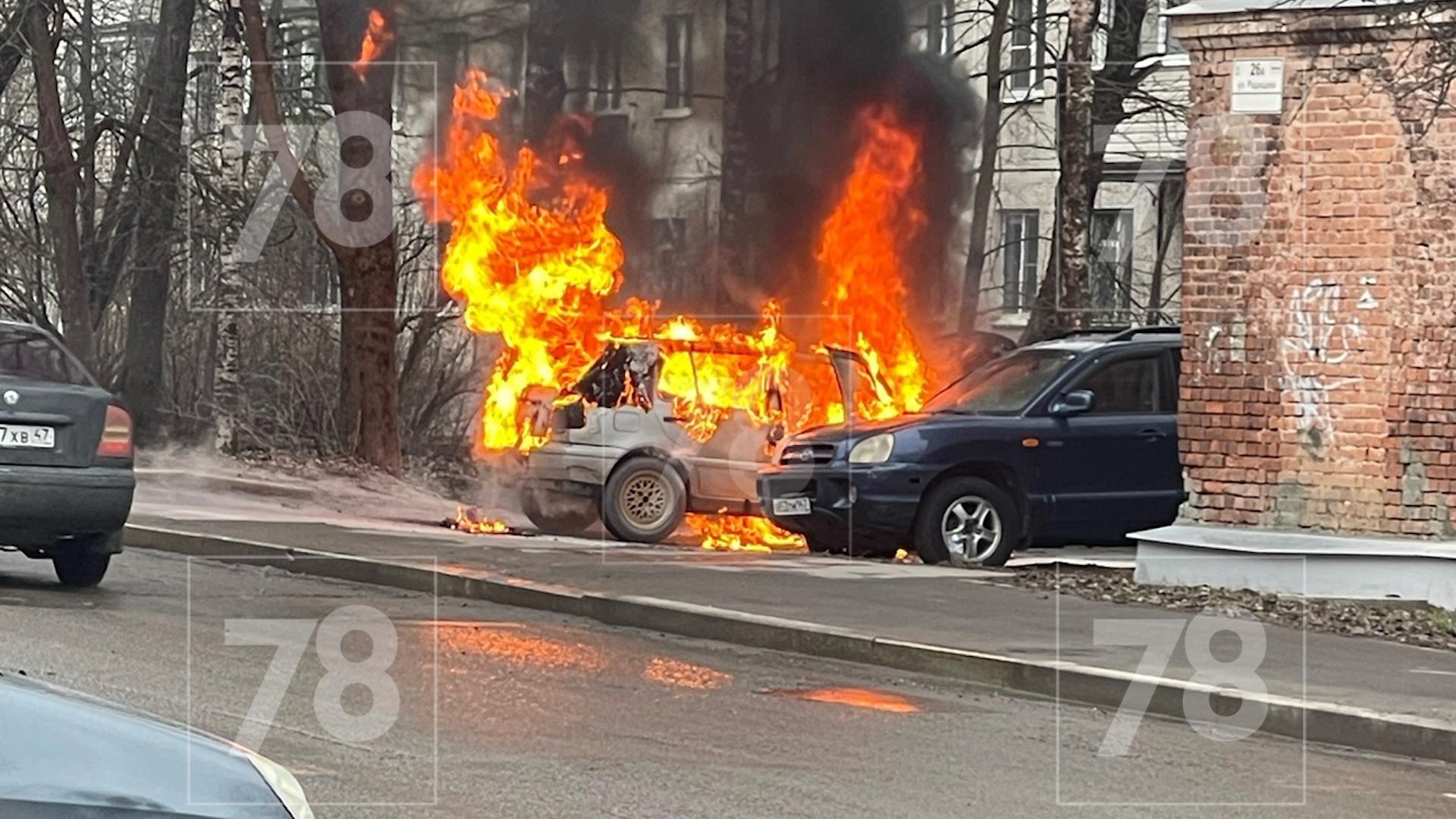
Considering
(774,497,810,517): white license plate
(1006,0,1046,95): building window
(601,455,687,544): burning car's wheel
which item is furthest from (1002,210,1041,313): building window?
(774,497,810,517): white license plate

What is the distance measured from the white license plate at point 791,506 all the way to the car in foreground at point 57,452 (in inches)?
198

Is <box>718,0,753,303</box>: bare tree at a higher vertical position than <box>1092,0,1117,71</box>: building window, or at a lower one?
lower

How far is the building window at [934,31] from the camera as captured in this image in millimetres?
22422

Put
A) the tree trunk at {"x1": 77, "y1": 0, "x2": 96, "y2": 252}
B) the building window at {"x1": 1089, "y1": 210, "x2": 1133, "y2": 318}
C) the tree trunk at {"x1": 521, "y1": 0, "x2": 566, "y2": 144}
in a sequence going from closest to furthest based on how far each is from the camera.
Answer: the tree trunk at {"x1": 521, "y1": 0, "x2": 566, "y2": 144} → the tree trunk at {"x1": 77, "y1": 0, "x2": 96, "y2": 252} → the building window at {"x1": 1089, "y1": 210, "x2": 1133, "y2": 318}

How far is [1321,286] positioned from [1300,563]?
1684mm

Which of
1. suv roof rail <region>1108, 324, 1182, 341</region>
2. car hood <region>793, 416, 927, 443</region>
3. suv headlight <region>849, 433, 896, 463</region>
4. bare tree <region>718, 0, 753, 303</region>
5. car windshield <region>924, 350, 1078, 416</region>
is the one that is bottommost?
suv headlight <region>849, 433, 896, 463</region>

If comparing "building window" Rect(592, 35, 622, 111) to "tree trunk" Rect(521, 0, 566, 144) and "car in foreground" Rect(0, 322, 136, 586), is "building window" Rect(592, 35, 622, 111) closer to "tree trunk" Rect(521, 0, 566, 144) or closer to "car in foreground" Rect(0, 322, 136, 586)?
"tree trunk" Rect(521, 0, 566, 144)

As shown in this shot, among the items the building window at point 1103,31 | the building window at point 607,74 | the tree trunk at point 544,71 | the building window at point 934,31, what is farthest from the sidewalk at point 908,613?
the building window at point 1103,31

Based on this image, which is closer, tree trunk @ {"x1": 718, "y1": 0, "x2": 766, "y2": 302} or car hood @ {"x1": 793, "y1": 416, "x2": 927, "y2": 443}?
car hood @ {"x1": 793, "y1": 416, "x2": 927, "y2": 443}

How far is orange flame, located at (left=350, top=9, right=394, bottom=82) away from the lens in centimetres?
2106

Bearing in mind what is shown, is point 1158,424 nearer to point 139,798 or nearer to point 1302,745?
point 1302,745

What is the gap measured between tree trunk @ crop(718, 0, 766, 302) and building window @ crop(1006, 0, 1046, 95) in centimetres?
486

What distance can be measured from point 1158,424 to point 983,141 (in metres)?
9.74

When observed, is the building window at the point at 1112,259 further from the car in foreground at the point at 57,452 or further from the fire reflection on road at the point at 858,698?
the fire reflection on road at the point at 858,698
